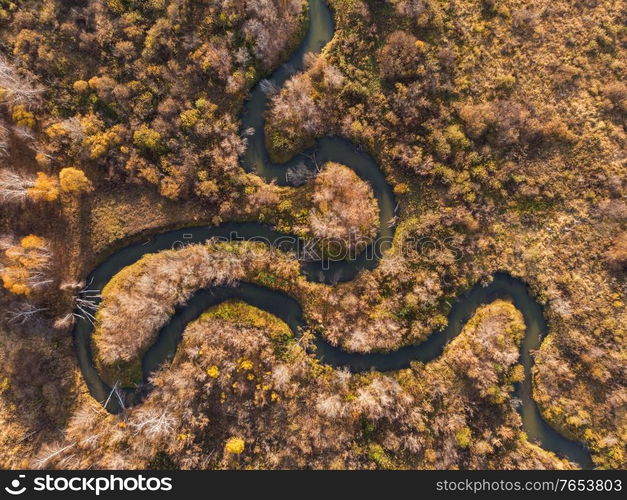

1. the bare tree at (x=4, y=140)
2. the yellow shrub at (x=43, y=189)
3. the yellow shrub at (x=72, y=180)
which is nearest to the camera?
the yellow shrub at (x=43, y=189)

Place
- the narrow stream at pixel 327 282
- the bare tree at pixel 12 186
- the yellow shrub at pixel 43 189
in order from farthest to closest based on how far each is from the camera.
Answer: the narrow stream at pixel 327 282 < the yellow shrub at pixel 43 189 < the bare tree at pixel 12 186

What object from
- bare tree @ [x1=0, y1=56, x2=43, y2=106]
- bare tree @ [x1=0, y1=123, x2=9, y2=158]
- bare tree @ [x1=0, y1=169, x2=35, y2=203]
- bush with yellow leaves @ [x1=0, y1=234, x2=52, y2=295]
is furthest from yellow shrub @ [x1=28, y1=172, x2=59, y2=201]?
bare tree @ [x1=0, y1=56, x2=43, y2=106]

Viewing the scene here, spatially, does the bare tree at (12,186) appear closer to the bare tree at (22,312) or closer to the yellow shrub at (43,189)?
the yellow shrub at (43,189)

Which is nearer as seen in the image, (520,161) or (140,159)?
(140,159)

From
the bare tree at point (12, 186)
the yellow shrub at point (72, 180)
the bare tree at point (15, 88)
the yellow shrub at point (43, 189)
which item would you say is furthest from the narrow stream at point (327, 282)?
the bare tree at point (15, 88)

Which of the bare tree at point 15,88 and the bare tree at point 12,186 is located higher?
the bare tree at point 15,88

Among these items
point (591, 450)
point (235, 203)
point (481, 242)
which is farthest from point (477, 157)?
point (591, 450)
